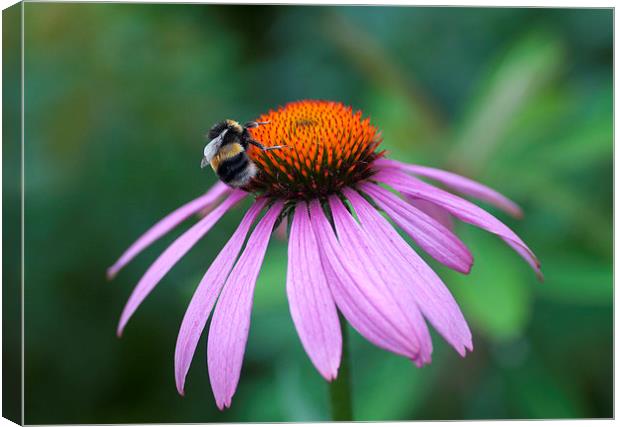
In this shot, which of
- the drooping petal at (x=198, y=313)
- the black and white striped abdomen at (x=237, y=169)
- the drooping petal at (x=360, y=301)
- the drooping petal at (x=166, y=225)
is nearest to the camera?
the drooping petal at (x=360, y=301)

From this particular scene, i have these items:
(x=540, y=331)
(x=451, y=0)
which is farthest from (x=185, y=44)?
(x=540, y=331)

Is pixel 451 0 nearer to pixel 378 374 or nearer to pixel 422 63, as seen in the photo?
pixel 422 63

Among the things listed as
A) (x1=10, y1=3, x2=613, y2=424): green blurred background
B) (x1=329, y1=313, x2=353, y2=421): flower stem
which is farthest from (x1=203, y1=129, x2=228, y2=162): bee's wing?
(x1=10, y1=3, x2=613, y2=424): green blurred background

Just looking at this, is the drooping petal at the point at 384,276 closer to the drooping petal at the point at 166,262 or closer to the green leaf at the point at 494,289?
the drooping petal at the point at 166,262

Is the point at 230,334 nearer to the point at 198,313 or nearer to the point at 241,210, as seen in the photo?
the point at 198,313

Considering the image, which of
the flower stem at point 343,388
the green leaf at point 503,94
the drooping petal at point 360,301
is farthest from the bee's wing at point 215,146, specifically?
the green leaf at point 503,94

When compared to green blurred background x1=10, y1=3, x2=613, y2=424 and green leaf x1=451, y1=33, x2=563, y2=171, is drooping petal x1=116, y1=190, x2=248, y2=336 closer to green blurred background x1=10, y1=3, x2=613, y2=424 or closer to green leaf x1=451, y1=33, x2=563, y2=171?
green blurred background x1=10, y1=3, x2=613, y2=424
